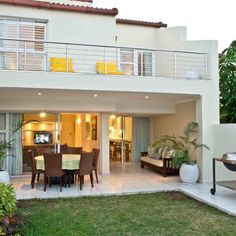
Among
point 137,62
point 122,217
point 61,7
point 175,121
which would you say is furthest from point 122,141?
point 122,217

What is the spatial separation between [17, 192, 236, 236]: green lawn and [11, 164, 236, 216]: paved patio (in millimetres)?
474

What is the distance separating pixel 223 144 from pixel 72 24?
7777mm

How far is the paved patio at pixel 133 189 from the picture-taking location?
8570mm

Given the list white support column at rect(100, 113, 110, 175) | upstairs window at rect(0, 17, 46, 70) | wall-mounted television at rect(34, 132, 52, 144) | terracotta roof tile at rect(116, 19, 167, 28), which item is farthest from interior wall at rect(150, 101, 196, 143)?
upstairs window at rect(0, 17, 46, 70)

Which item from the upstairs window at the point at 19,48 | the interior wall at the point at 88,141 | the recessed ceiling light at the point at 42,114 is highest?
the upstairs window at the point at 19,48

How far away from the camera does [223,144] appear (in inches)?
424

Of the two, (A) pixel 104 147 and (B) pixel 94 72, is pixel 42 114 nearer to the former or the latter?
(B) pixel 94 72

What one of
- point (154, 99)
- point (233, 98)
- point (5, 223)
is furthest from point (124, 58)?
point (5, 223)

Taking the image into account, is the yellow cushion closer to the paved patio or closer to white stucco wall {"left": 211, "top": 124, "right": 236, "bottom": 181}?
the paved patio

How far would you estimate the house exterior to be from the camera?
33.7 feet

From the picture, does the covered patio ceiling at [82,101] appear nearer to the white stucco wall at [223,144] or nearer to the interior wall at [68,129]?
the white stucco wall at [223,144]

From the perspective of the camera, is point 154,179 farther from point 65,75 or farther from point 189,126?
point 65,75

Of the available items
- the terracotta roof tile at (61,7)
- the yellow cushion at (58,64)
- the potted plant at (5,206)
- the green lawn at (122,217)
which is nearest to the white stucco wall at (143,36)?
the terracotta roof tile at (61,7)

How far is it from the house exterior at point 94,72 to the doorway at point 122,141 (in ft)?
11.2
